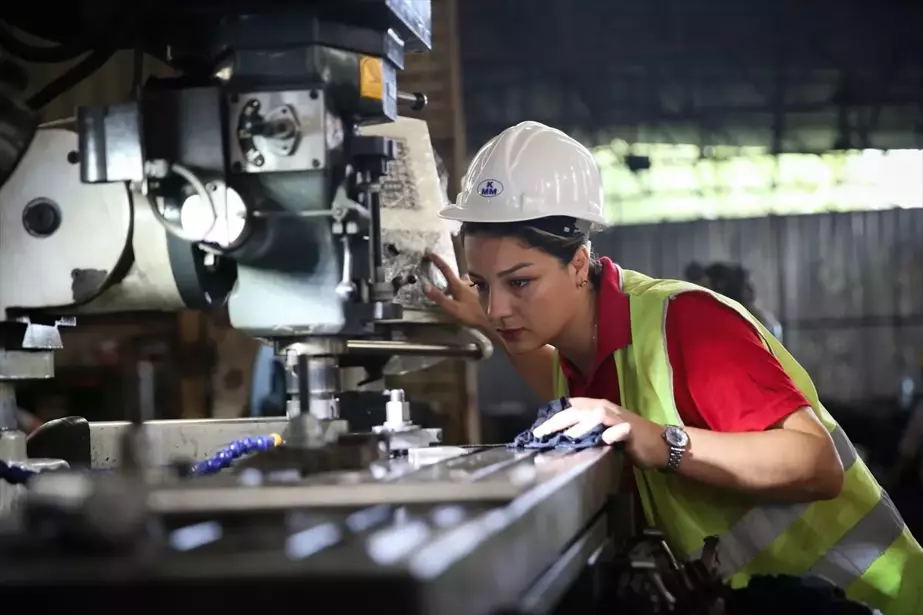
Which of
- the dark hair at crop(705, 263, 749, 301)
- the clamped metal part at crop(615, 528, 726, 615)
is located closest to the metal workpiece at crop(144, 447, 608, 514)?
the clamped metal part at crop(615, 528, 726, 615)

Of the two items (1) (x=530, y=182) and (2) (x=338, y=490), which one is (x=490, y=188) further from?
(2) (x=338, y=490)

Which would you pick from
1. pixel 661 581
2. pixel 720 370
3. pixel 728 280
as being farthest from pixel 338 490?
pixel 728 280

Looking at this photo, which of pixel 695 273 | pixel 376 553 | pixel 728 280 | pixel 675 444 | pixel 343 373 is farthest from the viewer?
pixel 695 273

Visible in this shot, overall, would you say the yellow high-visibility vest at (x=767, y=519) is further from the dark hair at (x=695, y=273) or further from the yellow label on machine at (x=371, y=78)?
the dark hair at (x=695, y=273)

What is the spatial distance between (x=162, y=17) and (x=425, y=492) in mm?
776

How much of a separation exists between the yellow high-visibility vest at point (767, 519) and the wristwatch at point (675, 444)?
0.18 meters

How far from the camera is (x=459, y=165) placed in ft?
13.4

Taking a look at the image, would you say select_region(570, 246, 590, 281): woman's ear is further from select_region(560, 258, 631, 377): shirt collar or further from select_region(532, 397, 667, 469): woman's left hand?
select_region(532, 397, 667, 469): woman's left hand

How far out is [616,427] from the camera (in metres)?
1.40

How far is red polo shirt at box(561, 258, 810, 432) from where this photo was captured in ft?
4.99

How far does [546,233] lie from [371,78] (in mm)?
473

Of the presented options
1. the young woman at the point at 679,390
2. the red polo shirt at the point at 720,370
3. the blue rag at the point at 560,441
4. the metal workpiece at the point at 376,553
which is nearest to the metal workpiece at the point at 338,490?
the metal workpiece at the point at 376,553

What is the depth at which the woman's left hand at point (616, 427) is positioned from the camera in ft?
4.59

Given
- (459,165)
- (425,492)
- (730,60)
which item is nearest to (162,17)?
(425,492)
